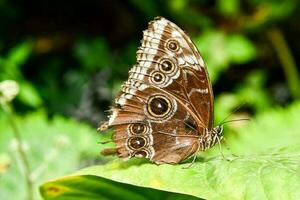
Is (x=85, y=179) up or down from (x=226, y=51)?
down

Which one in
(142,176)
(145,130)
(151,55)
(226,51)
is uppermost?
(226,51)

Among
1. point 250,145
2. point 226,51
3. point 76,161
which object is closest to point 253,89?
point 226,51

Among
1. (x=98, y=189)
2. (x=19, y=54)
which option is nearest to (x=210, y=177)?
(x=98, y=189)

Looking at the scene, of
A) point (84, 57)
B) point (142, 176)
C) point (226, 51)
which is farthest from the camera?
point (84, 57)

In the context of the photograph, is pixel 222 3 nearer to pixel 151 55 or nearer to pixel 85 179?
pixel 151 55

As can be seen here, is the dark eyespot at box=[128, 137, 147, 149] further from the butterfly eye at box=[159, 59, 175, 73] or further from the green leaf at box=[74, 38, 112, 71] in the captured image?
the green leaf at box=[74, 38, 112, 71]

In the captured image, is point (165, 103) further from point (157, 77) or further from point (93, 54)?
point (93, 54)

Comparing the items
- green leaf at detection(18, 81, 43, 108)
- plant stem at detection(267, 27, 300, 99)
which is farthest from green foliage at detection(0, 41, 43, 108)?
Answer: plant stem at detection(267, 27, 300, 99)
